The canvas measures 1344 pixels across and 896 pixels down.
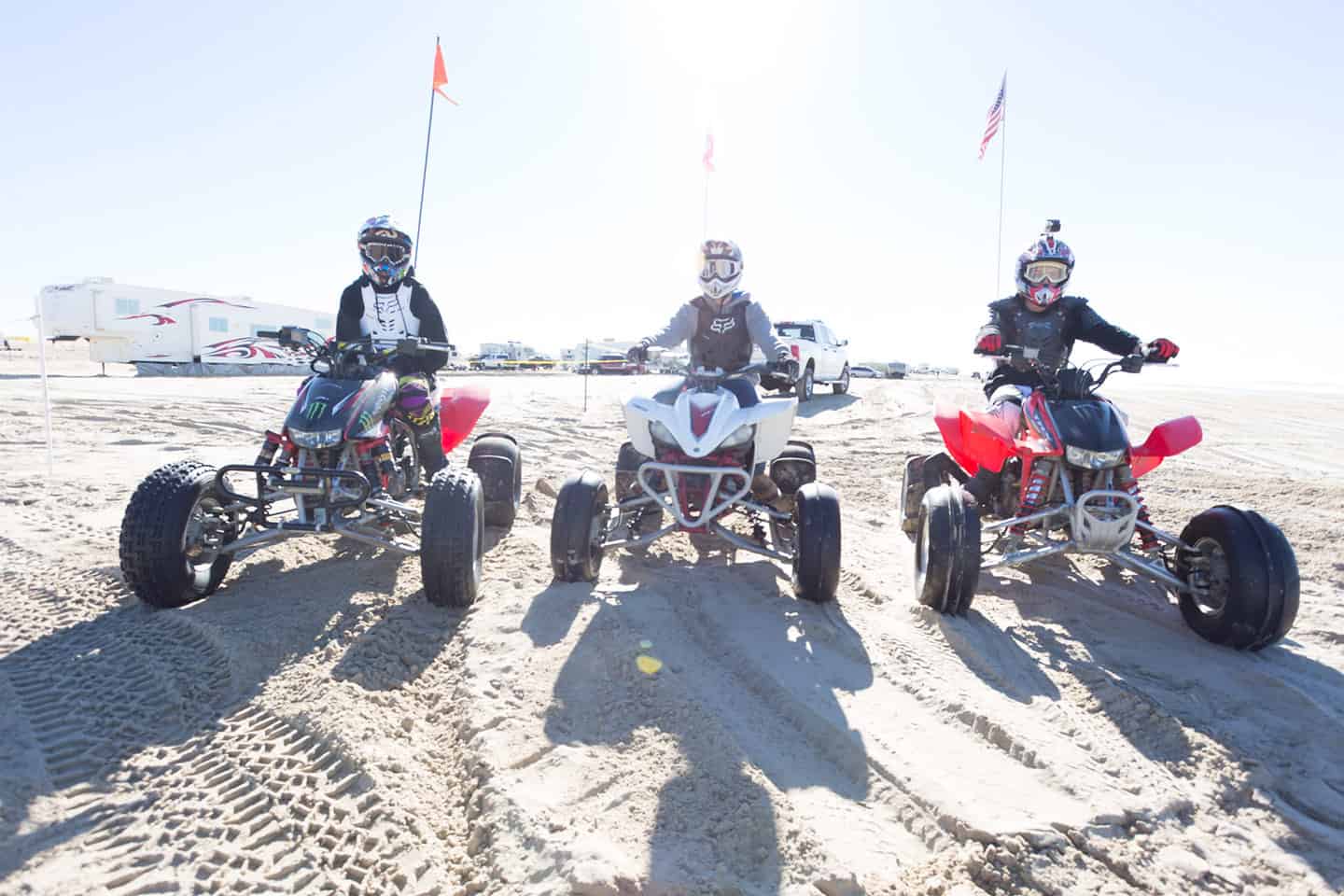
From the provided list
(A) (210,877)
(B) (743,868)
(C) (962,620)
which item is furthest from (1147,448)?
(A) (210,877)

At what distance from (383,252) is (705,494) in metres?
3.11

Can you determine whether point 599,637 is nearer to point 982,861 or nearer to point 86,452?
point 982,861

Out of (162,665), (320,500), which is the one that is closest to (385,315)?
(320,500)

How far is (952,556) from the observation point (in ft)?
13.2

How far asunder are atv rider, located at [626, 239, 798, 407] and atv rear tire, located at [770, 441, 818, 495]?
56cm

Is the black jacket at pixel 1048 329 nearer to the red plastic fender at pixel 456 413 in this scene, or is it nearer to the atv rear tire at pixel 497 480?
the atv rear tire at pixel 497 480

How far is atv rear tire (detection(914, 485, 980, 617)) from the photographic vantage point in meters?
4.02

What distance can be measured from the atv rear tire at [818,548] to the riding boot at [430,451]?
106 inches

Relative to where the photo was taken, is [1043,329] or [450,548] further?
[1043,329]

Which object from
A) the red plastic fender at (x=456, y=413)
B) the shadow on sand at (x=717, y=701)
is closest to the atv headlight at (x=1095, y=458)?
the shadow on sand at (x=717, y=701)

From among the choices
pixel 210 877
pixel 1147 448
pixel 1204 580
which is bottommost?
pixel 210 877

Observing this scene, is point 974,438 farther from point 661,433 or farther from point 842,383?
point 842,383

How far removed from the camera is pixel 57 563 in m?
4.63

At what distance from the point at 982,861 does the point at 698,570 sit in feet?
9.47
